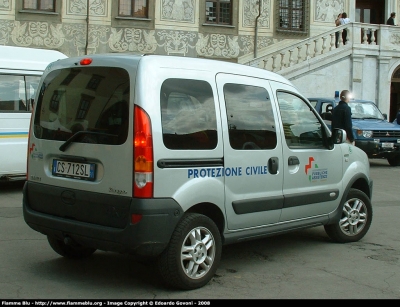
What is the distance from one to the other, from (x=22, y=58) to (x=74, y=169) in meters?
6.46

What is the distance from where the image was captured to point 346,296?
5227 millimetres

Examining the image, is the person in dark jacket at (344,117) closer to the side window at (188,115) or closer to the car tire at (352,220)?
the car tire at (352,220)

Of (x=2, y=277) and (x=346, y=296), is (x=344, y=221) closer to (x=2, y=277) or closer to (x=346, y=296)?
(x=346, y=296)

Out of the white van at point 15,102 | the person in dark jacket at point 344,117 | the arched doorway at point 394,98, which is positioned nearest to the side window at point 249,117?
the white van at point 15,102

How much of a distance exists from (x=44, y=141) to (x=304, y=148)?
2.58m

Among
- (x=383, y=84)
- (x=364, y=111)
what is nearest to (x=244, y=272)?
(x=364, y=111)

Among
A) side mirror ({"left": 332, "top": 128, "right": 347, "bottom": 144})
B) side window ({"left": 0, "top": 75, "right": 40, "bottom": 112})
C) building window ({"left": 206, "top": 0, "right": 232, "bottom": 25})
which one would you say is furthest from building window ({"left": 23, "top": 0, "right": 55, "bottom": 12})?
side mirror ({"left": 332, "top": 128, "right": 347, "bottom": 144})

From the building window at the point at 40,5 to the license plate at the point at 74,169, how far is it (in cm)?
1875

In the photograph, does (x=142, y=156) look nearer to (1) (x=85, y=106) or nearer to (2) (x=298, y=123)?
(1) (x=85, y=106)

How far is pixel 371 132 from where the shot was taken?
55.7 ft

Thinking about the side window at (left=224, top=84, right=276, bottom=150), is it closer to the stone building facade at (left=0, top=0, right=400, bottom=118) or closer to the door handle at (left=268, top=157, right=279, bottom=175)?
the door handle at (left=268, top=157, right=279, bottom=175)

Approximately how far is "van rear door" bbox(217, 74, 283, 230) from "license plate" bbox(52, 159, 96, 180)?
116 cm

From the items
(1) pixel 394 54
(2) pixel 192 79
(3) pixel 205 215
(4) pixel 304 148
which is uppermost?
(1) pixel 394 54

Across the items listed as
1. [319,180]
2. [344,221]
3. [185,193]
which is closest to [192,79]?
[185,193]
